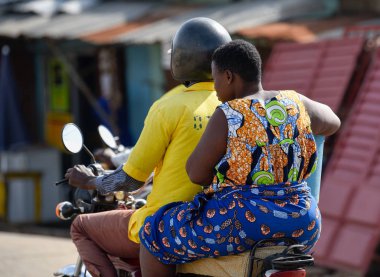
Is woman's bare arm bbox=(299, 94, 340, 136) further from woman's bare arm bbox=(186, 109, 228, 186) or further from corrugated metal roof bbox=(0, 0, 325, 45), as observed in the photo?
corrugated metal roof bbox=(0, 0, 325, 45)

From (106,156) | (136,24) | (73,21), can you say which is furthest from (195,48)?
(73,21)

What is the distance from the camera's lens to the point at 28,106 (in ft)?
49.2

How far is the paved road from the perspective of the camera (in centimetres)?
791

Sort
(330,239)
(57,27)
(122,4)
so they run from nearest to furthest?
(330,239) < (57,27) < (122,4)

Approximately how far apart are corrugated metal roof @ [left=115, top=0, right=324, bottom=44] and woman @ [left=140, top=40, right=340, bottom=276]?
6.90 m

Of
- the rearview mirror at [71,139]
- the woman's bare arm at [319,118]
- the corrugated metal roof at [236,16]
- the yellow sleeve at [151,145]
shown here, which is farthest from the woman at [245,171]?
the corrugated metal roof at [236,16]

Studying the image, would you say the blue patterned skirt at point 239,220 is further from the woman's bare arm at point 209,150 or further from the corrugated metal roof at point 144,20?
the corrugated metal roof at point 144,20

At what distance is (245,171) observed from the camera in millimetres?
3309

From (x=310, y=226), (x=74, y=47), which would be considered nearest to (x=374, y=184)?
(x=310, y=226)

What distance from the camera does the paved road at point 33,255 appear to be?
791cm

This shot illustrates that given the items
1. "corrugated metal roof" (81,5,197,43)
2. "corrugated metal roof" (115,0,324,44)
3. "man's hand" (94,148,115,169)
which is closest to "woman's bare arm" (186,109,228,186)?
"man's hand" (94,148,115,169)

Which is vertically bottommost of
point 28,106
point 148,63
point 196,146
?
point 28,106

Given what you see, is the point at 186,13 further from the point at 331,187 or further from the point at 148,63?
the point at 331,187

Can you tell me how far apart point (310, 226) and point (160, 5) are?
417 inches
